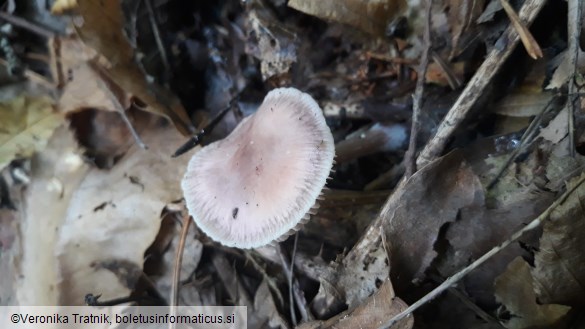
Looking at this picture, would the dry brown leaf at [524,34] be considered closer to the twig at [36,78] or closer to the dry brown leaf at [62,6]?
the dry brown leaf at [62,6]

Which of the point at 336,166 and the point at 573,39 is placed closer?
the point at 573,39

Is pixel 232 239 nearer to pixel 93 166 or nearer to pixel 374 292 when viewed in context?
pixel 374 292

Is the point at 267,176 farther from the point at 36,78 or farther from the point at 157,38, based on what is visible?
the point at 36,78

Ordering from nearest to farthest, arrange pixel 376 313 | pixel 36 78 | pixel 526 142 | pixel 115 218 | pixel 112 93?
pixel 376 313 → pixel 526 142 → pixel 115 218 → pixel 112 93 → pixel 36 78

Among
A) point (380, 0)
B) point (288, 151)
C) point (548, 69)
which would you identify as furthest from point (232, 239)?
point (548, 69)

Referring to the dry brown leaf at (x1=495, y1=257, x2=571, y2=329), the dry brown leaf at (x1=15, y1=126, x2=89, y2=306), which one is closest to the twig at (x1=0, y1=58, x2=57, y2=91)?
the dry brown leaf at (x1=15, y1=126, x2=89, y2=306)

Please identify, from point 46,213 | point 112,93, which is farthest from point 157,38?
point 46,213

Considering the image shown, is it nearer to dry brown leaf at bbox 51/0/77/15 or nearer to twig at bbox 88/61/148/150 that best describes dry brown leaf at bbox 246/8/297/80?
twig at bbox 88/61/148/150
